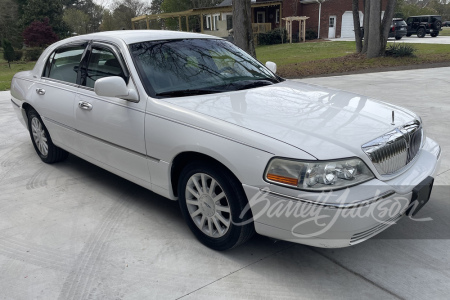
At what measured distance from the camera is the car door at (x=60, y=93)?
4352mm

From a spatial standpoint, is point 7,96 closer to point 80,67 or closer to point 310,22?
point 80,67

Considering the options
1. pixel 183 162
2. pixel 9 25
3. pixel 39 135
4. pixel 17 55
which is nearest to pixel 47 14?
pixel 9 25

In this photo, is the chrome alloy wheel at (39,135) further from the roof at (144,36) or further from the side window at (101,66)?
the roof at (144,36)

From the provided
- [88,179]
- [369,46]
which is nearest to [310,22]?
[369,46]

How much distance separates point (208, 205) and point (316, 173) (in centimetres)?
94

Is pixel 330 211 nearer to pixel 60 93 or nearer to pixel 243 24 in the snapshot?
pixel 60 93

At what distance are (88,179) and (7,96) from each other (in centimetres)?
868

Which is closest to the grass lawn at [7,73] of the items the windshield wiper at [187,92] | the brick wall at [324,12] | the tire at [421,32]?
the windshield wiper at [187,92]

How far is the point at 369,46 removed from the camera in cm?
1625

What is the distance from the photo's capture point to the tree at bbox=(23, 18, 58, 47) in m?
33.0

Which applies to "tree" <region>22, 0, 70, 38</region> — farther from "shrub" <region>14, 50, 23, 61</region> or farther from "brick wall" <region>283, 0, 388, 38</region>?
"brick wall" <region>283, 0, 388, 38</region>

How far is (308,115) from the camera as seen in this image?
307 centimetres

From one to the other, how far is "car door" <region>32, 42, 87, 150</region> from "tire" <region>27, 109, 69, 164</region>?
9.1 inches

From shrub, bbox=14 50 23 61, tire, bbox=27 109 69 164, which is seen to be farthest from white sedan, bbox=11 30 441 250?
shrub, bbox=14 50 23 61
